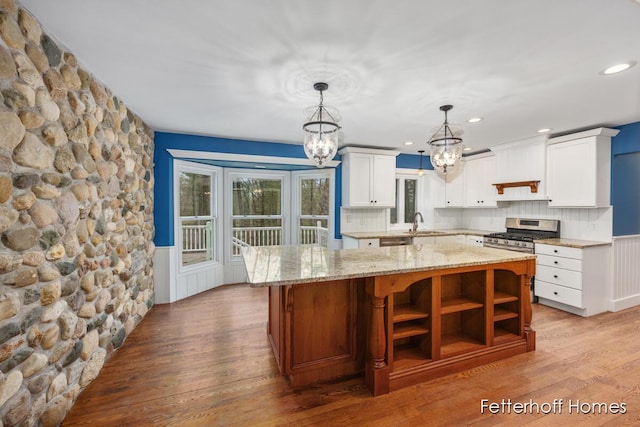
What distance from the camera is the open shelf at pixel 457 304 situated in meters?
2.42

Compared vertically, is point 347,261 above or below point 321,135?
below

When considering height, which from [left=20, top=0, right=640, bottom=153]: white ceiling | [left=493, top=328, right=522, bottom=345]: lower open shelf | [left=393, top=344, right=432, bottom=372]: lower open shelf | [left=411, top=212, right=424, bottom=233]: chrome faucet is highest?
[left=20, top=0, right=640, bottom=153]: white ceiling

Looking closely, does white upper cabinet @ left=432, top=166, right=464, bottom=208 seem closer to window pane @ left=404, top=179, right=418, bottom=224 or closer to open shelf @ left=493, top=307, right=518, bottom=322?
window pane @ left=404, top=179, right=418, bottom=224

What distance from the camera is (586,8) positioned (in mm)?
1540

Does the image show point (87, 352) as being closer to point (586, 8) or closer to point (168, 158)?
point (168, 158)

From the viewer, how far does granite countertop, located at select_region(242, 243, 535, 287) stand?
76.4 inches

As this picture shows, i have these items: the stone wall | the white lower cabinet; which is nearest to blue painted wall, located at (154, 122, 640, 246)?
the white lower cabinet

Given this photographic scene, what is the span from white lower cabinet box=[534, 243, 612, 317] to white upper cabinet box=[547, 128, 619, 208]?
0.65 m

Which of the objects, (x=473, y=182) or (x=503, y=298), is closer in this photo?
(x=503, y=298)

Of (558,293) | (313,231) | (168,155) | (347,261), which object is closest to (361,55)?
(347,261)

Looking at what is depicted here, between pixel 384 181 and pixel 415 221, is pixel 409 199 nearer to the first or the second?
pixel 415 221

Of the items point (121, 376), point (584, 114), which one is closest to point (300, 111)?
point (121, 376)

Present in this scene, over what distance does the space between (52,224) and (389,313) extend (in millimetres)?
2278

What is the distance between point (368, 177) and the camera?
4902mm
